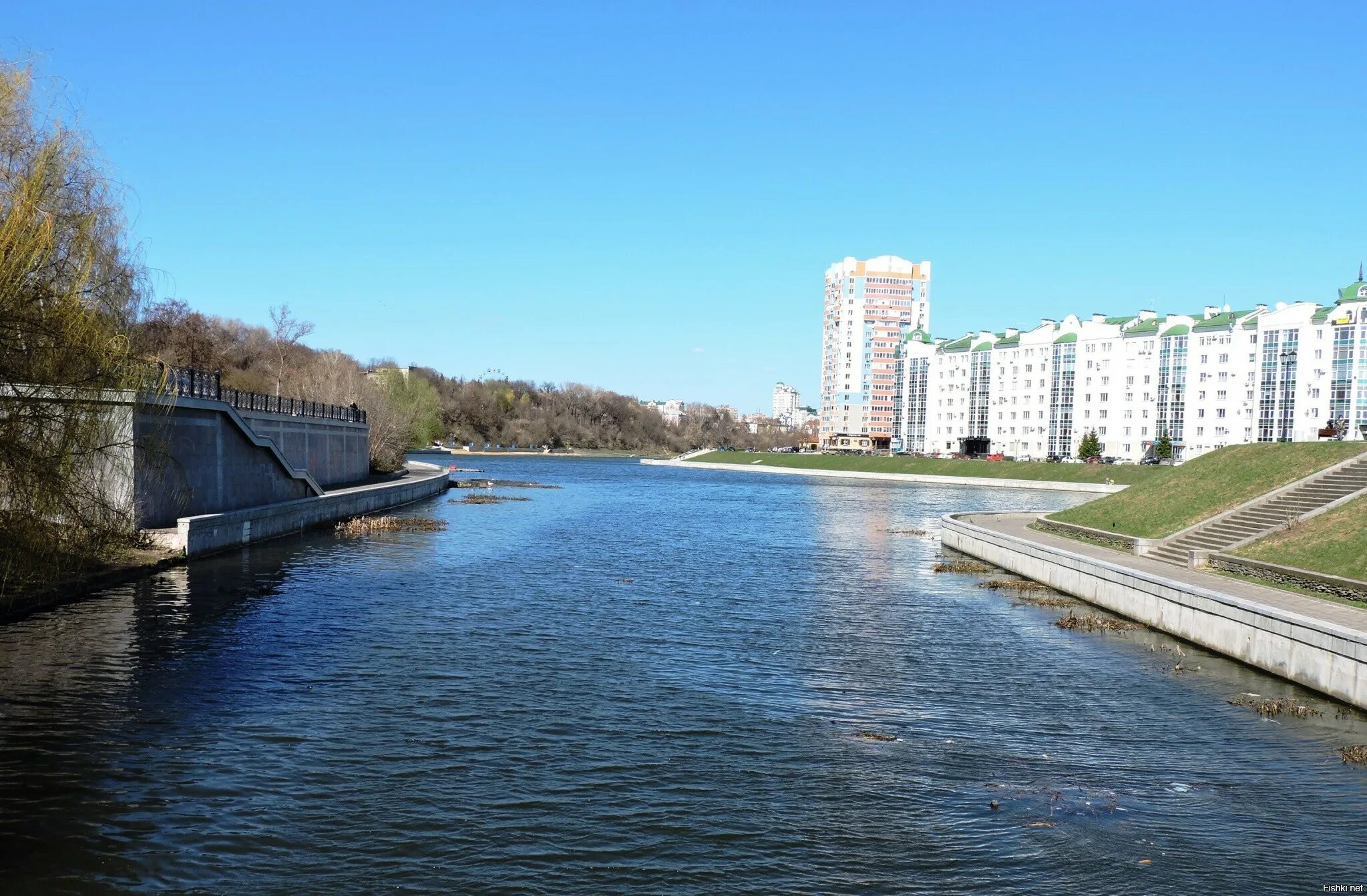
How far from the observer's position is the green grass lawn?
19859mm

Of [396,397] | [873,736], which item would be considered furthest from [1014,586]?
[396,397]

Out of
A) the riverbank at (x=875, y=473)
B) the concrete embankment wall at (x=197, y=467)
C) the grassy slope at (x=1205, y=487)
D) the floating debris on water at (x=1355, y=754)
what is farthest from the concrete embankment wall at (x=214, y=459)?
the riverbank at (x=875, y=473)

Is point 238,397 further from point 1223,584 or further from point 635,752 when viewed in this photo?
point 1223,584

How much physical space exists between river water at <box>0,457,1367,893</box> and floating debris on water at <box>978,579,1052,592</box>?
11.3 ft

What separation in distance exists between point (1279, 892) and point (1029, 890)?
7.39 feet

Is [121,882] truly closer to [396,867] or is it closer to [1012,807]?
[396,867]

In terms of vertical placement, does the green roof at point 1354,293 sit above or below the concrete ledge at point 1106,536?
above

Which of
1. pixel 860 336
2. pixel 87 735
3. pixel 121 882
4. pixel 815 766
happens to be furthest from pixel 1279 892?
pixel 860 336

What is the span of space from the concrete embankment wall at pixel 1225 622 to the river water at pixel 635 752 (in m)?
0.49

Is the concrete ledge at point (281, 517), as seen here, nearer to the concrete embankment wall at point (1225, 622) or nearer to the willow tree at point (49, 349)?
the willow tree at point (49, 349)

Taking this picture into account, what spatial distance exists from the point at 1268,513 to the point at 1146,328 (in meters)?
95.4

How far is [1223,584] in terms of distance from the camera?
21.5 meters

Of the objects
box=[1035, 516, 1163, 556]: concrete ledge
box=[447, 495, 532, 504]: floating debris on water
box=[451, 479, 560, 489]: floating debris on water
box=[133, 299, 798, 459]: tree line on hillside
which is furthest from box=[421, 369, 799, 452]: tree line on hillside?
box=[1035, 516, 1163, 556]: concrete ledge

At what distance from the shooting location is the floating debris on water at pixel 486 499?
59.6m
